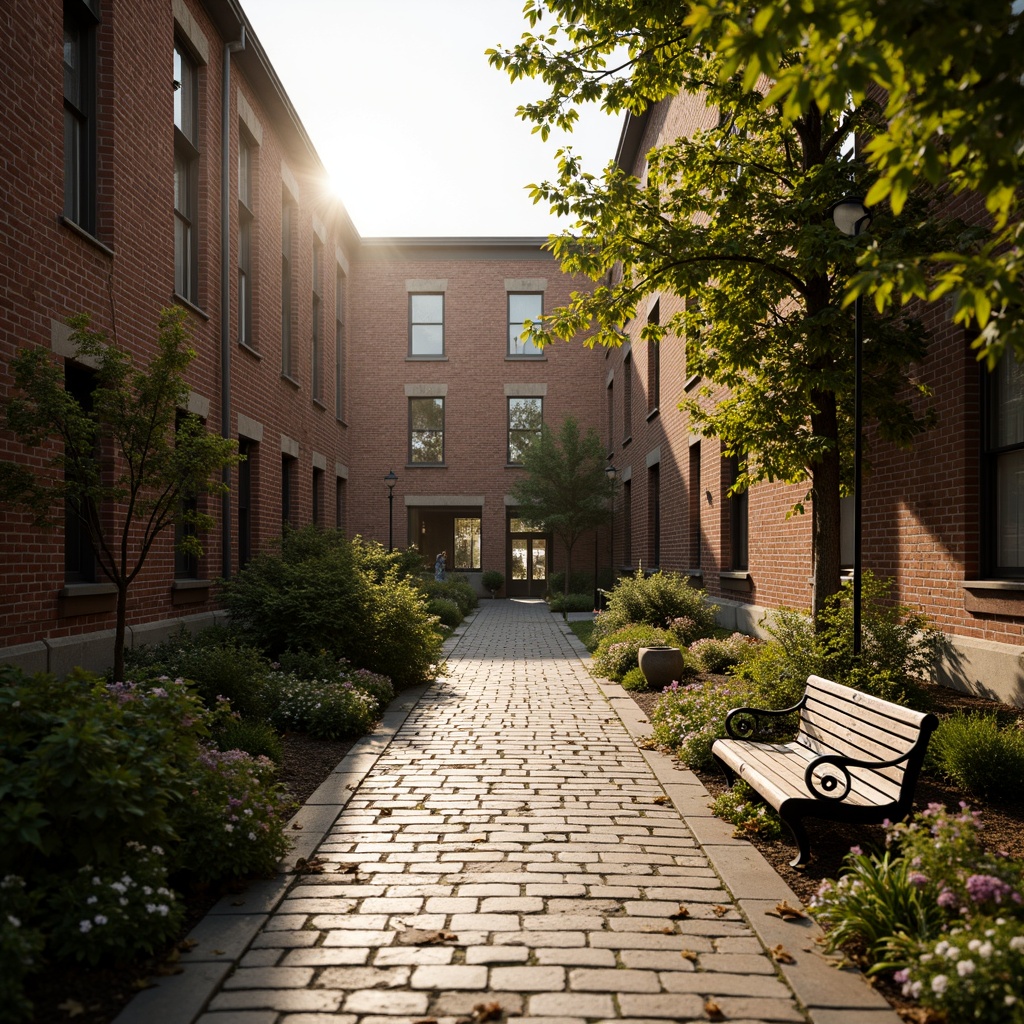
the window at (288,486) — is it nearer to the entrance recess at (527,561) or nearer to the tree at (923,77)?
the entrance recess at (527,561)

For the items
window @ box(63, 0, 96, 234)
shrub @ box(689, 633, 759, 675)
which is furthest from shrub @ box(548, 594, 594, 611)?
window @ box(63, 0, 96, 234)

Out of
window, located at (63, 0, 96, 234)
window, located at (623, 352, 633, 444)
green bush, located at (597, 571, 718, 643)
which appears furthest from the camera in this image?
window, located at (623, 352, 633, 444)

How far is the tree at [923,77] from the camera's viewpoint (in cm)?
244

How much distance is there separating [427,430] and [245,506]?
16.1 meters

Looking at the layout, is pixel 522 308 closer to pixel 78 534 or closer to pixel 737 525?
pixel 737 525

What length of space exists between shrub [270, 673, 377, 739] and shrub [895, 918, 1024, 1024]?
5597mm

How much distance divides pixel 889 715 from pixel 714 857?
1.20 meters

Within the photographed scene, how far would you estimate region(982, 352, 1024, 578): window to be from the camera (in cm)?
732

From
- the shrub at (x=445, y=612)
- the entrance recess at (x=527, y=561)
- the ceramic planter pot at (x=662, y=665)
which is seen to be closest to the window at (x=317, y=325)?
the shrub at (x=445, y=612)

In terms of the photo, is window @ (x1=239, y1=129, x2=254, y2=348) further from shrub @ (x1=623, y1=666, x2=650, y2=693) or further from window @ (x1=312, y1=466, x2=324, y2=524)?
shrub @ (x1=623, y1=666, x2=650, y2=693)

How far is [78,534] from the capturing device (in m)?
9.16

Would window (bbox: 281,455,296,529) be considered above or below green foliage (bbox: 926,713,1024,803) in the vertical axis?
above

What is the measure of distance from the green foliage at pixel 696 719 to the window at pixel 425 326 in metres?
24.4

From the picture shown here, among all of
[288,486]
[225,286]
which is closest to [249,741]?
[225,286]
